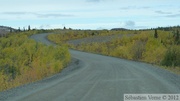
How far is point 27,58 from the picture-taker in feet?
114

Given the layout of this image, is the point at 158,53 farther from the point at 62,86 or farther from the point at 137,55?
the point at 62,86

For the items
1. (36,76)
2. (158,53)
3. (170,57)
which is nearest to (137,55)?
(158,53)

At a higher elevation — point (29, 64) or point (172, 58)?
point (172, 58)

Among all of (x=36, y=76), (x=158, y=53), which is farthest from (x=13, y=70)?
(x=158, y=53)

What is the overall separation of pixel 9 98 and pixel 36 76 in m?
10.5

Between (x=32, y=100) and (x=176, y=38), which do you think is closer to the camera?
(x=32, y=100)

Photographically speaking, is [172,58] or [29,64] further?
[172,58]

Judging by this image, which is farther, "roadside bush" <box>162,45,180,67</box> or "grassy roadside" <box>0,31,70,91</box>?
"roadside bush" <box>162,45,180,67</box>

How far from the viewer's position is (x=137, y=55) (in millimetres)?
46312

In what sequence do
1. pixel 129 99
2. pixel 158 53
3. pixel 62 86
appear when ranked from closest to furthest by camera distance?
1. pixel 129 99
2. pixel 62 86
3. pixel 158 53

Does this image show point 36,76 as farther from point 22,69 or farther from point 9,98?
point 9,98

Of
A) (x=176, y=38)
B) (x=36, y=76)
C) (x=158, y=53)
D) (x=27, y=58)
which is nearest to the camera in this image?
(x=36, y=76)

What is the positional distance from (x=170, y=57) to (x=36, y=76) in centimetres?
1583

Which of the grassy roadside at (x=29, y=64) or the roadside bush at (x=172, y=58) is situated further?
the roadside bush at (x=172, y=58)
